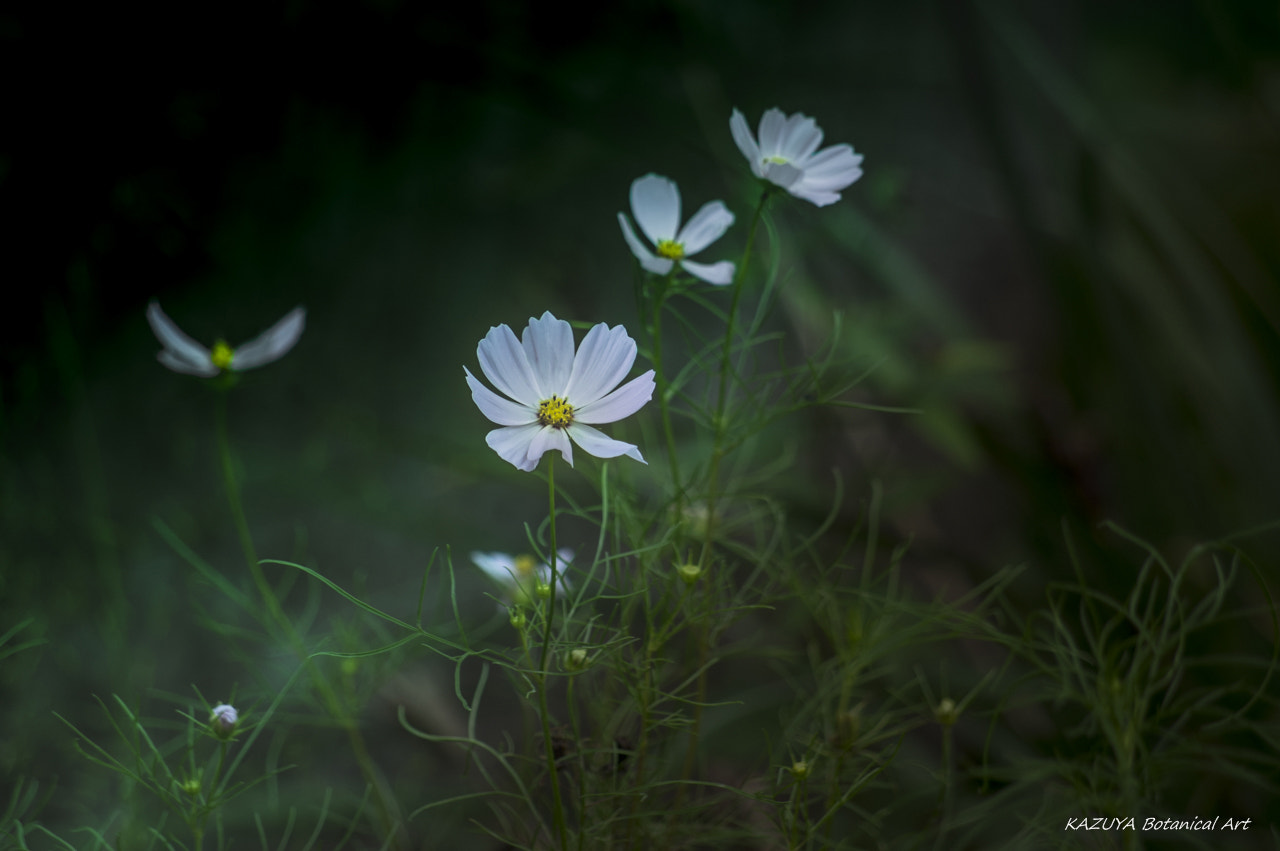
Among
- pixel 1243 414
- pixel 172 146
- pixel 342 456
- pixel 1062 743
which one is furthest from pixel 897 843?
pixel 172 146

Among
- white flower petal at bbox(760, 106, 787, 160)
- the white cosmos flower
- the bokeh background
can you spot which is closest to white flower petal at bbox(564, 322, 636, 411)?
the white cosmos flower

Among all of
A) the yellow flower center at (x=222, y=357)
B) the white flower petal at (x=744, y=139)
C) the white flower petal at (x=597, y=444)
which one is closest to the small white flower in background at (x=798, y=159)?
the white flower petal at (x=744, y=139)

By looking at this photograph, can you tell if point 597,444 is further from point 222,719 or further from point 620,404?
point 222,719

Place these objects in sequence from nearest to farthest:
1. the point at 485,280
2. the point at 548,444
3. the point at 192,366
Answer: the point at 548,444 → the point at 192,366 → the point at 485,280

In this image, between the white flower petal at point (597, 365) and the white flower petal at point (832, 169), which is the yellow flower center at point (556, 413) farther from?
the white flower petal at point (832, 169)

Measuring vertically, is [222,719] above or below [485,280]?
below

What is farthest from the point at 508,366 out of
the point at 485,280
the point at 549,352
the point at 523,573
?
the point at 485,280
